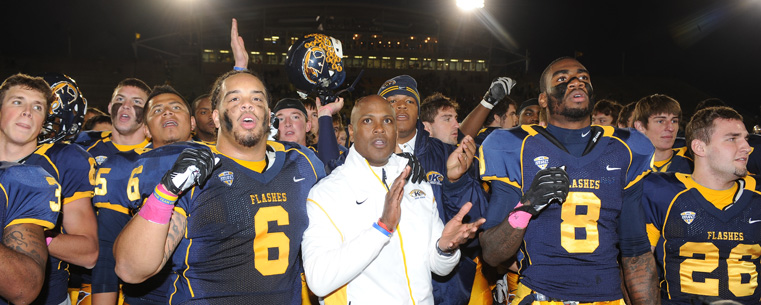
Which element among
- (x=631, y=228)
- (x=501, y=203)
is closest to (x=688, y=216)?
(x=631, y=228)

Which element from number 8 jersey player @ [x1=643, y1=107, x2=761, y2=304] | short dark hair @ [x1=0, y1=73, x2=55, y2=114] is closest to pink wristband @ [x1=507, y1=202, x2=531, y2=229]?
number 8 jersey player @ [x1=643, y1=107, x2=761, y2=304]

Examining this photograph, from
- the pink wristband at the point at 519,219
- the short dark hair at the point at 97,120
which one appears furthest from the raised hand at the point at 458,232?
the short dark hair at the point at 97,120

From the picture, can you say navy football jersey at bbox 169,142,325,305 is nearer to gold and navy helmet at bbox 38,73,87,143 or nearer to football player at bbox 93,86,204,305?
football player at bbox 93,86,204,305

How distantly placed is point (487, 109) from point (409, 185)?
256cm

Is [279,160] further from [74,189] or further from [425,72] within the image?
[425,72]

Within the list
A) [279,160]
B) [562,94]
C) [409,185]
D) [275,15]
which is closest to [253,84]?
[279,160]

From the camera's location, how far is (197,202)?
278cm

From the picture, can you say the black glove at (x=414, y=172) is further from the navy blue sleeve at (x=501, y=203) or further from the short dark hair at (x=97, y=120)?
the short dark hair at (x=97, y=120)

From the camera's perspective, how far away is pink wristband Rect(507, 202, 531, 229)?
2.81 metres

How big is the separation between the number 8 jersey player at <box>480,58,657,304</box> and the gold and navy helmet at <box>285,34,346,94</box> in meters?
1.74

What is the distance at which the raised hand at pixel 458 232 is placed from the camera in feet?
8.87

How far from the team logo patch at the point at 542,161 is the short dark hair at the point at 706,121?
1.52 m

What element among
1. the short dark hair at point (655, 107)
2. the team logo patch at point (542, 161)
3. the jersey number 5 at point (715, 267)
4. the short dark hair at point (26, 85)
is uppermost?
the short dark hair at point (26, 85)

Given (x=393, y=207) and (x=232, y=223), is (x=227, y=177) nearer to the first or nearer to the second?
(x=232, y=223)
